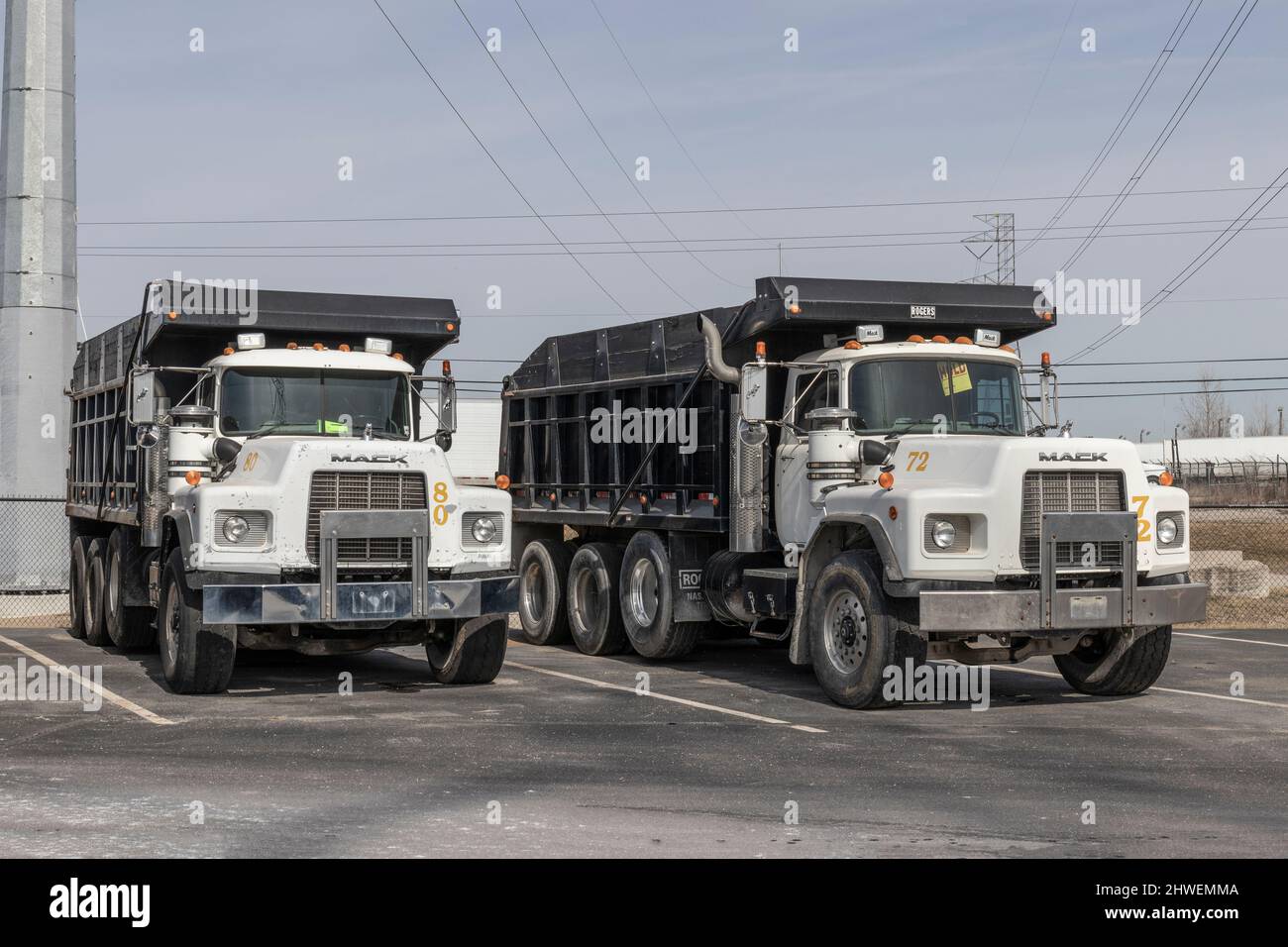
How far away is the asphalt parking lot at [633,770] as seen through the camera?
784cm

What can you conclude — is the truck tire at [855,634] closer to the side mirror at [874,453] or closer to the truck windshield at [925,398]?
the side mirror at [874,453]

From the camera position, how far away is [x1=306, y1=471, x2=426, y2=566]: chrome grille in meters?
12.8

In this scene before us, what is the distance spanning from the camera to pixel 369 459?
12.9 meters

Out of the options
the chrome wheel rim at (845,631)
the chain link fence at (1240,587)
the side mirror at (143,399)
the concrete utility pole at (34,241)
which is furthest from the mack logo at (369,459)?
the concrete utility pole at (34,241)

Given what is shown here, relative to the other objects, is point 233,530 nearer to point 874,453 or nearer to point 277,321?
point 277,321

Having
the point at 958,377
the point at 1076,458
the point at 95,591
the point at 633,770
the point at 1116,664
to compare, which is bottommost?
the point at 633,770

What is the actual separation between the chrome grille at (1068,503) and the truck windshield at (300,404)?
18.6 ft

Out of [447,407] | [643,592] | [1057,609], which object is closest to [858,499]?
[1057,609]

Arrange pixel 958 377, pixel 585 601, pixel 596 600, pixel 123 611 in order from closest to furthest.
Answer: pixel 958 377 < pixel 123 611 < pixel 596 600 < pixel 585 601

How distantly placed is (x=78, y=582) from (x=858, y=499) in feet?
36.0

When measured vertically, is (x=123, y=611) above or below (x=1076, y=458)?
below

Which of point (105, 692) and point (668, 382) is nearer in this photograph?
point (105, 692)

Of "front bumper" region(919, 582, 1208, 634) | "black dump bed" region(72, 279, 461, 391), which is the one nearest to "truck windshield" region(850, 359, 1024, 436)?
"front bumper" region(919, 582, 1208, 634)
